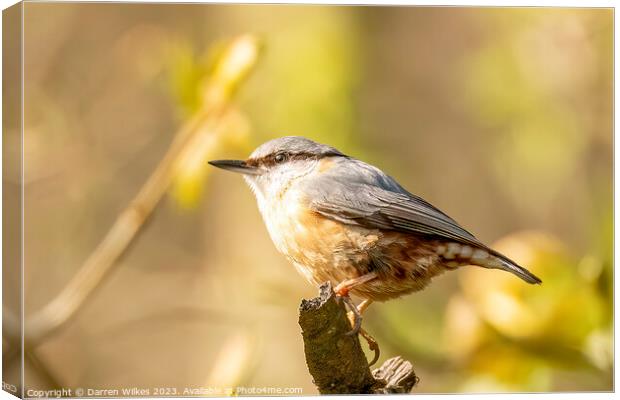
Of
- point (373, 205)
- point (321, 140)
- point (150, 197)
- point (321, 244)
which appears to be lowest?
point (150, 197)

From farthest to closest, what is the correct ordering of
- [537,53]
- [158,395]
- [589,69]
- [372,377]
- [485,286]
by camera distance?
[537,53] < [589,69] < [485,286] < [158,395] < [372,377]

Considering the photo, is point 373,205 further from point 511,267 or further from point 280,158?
point 511,267

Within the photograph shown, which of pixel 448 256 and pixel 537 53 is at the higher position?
pixel 537 53

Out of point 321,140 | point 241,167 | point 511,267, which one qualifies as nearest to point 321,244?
point 241,167

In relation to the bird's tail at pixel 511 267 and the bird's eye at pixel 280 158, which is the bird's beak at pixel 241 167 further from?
the bird's tail at pixel 511 267

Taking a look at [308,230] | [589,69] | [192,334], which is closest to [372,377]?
[308,230]

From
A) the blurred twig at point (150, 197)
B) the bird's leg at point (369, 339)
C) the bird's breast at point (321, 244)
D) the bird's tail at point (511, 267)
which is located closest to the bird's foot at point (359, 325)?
the bird's leg at point (369, 339)

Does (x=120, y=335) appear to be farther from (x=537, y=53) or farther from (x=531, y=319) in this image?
(x=537, y=53)
